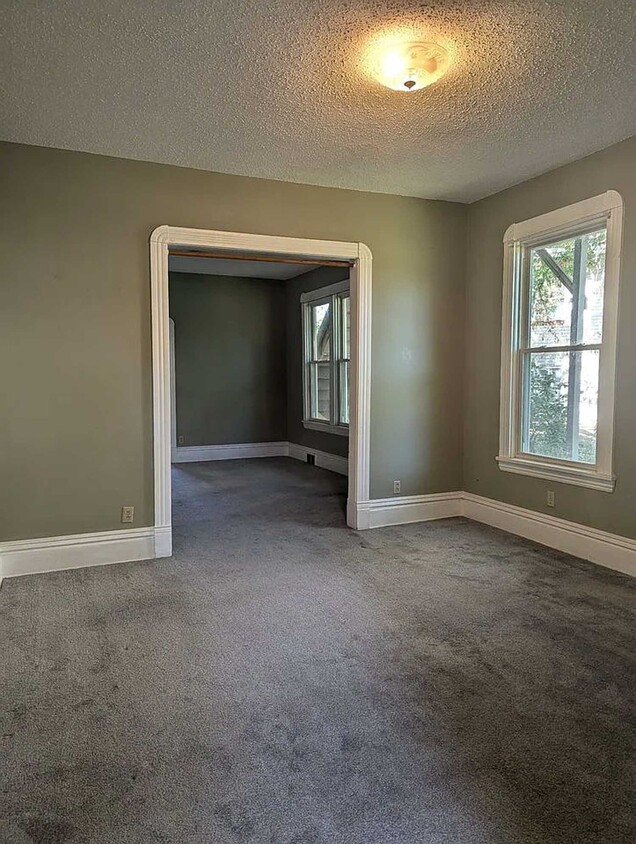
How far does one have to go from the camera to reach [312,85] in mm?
2818

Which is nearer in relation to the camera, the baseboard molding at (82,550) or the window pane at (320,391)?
the baseboard molding at (82,550)

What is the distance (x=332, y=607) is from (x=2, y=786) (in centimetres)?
175

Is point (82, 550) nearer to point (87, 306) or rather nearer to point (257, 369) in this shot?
point (87, 306)

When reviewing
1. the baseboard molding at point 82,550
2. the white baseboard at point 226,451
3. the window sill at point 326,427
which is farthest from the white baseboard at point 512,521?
the white baseboard at point 226,451

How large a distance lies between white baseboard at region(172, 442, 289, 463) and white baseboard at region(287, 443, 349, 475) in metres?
0.20

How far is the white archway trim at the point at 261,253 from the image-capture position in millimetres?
3953

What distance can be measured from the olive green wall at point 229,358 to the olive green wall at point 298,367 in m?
0.17

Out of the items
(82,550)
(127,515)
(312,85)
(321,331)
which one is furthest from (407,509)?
(321,331)

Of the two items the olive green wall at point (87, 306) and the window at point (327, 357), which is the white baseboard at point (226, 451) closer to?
the window at point (327, 357)

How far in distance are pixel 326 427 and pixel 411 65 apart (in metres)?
5.37

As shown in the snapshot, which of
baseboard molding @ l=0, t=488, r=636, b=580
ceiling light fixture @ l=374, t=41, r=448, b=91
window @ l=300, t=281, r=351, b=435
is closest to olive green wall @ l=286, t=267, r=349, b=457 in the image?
window @ l=300, t=281, r=351, b=435

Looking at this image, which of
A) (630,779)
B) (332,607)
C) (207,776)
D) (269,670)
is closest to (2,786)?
(207,776)

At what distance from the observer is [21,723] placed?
2113 mm

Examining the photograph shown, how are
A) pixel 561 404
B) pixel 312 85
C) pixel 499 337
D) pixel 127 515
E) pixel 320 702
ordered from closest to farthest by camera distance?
pixel 320 702 → pixel 312 85 → pixel 127 515 → pixel 561 404 → pixel 499 337
